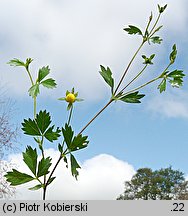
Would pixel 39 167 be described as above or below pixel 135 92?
below

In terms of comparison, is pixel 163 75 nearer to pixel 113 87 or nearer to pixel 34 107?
pixel 113 87

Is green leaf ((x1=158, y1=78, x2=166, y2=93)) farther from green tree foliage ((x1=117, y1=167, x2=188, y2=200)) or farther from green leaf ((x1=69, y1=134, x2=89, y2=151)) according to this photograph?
green tree foliage ((x1=117, y1=167, x2=188, y2=200))

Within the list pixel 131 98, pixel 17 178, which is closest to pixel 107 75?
pixel 131 98

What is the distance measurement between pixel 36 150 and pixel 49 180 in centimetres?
11

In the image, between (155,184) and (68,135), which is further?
(155,184)

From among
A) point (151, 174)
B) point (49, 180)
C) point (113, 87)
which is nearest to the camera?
point (49, 180)

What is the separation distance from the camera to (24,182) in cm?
88

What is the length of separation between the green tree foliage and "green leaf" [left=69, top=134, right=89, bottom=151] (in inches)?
945

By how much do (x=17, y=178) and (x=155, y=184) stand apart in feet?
82.2

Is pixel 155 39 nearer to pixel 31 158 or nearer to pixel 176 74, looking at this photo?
pixel 176 74

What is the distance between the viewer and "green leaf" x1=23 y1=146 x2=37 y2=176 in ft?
2.96

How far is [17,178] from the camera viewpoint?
2.92 ft
